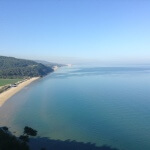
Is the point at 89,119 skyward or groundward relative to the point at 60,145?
skyward

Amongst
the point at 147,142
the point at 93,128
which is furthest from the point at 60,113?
the point at 147,142

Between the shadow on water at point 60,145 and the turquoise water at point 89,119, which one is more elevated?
the turquoise water at point 89,119

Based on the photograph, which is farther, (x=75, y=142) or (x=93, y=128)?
(x=93, y=128)

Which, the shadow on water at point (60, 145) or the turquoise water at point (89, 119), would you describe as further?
the turquoise water at point (89, 119)

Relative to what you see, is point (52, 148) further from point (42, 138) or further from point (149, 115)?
point (149, 115)

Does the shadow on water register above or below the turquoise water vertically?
below

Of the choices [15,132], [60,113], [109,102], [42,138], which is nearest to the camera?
[42,138]

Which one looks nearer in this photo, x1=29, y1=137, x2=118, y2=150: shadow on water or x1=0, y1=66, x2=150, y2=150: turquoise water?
x1=29, y1=137, x2=118, y2=150: shadow on water

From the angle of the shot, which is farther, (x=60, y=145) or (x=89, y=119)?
(x=89, y=119)
